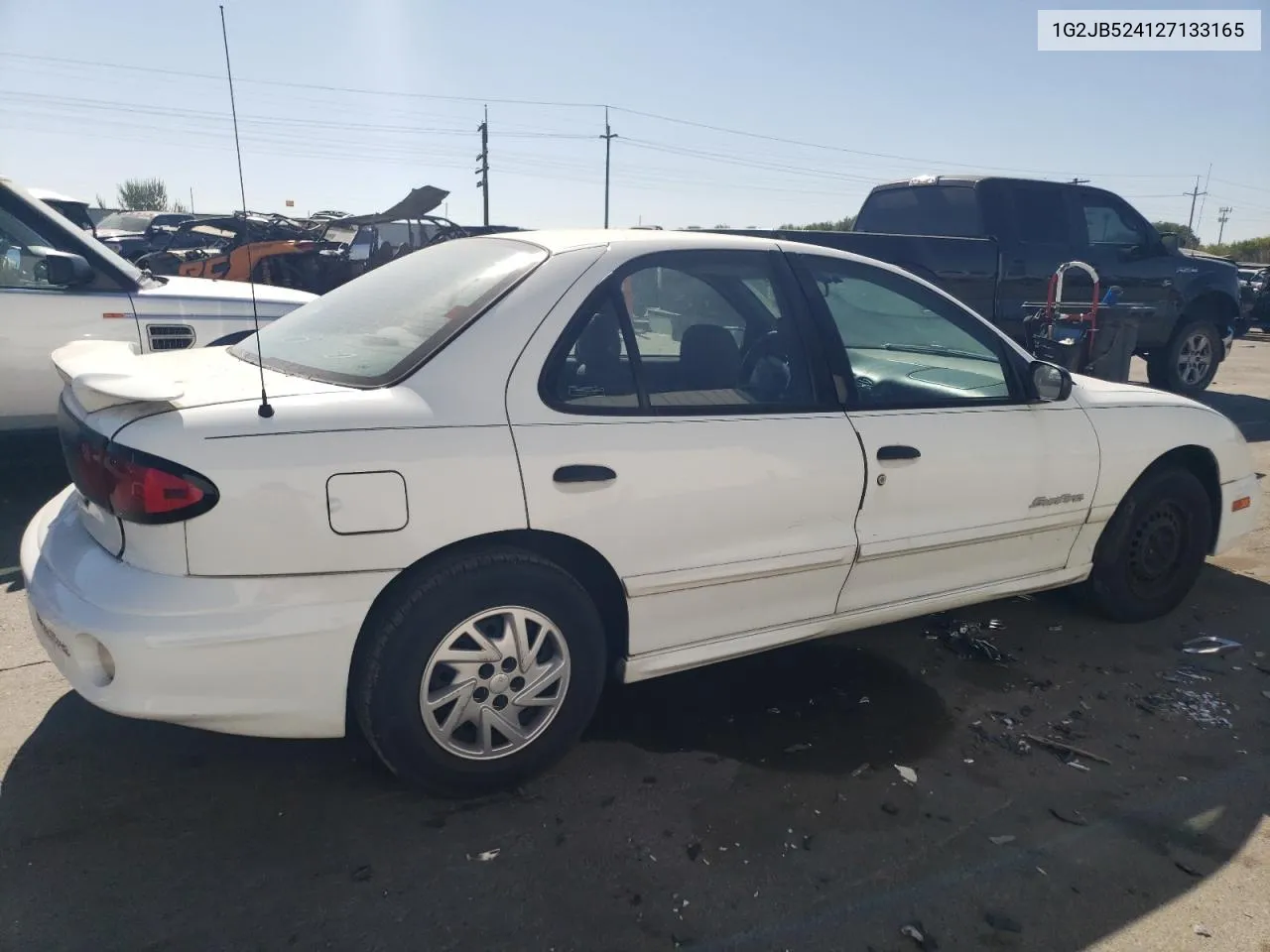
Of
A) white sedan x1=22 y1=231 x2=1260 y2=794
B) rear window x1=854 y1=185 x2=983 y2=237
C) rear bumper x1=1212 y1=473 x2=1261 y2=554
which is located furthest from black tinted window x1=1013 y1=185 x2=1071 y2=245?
white sedan x1=22 y1=231 x2=1260 y2=794

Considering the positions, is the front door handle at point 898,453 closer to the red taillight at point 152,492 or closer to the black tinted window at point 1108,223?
the red taillight at point 152,492

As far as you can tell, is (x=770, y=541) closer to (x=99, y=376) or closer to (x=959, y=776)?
(x=959, y=776)

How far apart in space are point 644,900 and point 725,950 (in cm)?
25

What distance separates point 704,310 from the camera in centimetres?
319

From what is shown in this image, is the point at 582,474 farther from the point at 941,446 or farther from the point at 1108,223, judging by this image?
the point at 1108,223

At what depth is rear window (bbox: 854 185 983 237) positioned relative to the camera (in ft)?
30.0

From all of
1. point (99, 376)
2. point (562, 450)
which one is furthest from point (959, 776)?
point (99, 376)

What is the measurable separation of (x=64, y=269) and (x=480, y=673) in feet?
13.1

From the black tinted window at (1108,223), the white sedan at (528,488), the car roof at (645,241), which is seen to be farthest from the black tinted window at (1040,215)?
the car roof at (645,241)

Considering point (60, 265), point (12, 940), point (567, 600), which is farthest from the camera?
point (60, 265)

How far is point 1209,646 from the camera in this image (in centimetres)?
402

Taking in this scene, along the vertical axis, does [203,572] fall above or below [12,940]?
above

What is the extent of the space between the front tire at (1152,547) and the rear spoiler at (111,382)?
3602 millimetres

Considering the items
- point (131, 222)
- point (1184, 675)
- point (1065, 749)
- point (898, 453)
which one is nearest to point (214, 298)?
point (898, 453)
